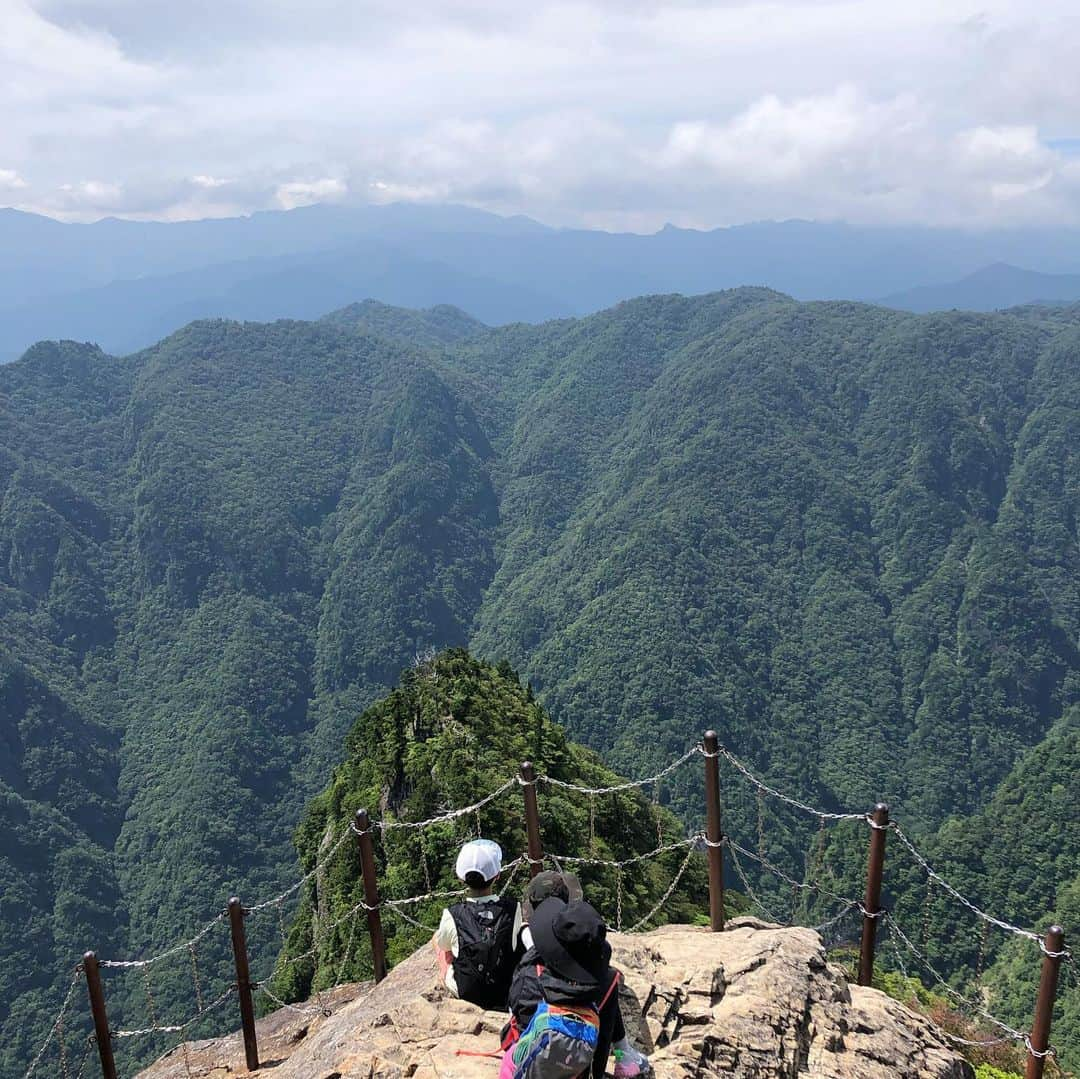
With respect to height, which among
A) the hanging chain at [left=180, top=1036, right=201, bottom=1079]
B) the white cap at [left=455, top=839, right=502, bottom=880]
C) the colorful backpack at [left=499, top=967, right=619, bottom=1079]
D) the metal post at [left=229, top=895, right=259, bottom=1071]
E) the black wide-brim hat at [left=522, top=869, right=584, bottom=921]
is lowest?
the hanging chain at [left=180, top=1036, right=201, bottom=1079]

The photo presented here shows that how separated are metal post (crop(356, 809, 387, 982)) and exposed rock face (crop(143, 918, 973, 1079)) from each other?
95cm

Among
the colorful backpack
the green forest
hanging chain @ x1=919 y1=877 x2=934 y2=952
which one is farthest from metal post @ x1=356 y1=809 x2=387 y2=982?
the green forest

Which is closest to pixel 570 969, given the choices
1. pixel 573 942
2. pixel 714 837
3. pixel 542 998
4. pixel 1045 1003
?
pixel 573 942

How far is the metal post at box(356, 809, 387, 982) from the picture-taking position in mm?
8266

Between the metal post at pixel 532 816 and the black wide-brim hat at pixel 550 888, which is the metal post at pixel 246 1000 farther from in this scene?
the black wide-brim hat at pixel 550 888

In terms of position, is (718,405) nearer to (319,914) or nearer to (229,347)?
(229,347)

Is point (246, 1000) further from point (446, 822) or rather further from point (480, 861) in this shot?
point (446, 822)

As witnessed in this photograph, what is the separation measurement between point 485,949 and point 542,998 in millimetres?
987

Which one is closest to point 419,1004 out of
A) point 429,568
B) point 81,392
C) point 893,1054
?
point 893,1054

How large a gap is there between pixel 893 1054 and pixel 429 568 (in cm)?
11742

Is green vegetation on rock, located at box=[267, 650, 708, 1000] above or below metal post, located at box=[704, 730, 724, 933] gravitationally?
below

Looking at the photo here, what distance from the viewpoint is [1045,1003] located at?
6613mm

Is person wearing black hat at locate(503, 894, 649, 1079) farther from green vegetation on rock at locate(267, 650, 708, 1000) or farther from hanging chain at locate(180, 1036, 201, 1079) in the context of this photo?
green vegetation on rock at locate(267, 650, 708, 1000)

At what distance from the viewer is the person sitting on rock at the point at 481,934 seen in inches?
226
